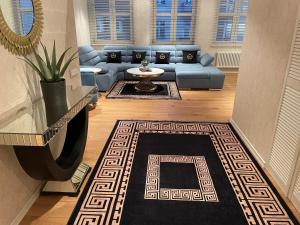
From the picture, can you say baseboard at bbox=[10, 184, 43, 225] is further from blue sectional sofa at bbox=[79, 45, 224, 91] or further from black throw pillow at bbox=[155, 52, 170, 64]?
black throw pillow at bbox=[155, 52, 170, 64]

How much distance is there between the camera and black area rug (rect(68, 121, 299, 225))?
1.92 meters

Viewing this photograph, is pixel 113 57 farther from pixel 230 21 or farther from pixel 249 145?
pixel 249 145

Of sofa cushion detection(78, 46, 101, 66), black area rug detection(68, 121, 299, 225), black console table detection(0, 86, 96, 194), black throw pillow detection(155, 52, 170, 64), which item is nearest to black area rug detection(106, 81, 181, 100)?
black throw pillow detection(155, 52, 170, 64)

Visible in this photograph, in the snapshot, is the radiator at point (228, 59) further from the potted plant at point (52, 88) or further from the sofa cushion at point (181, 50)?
the potted plant at point (52, 88)

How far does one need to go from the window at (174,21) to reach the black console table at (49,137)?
4944mm

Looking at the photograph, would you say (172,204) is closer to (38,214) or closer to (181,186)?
(181,186)

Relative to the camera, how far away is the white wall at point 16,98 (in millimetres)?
1628

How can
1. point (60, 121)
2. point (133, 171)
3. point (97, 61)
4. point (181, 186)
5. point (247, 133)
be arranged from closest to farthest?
1. point (60, 121)
2. point (181, 186)
3. point (133, 171)
4. point (247, 133)
5. point (97, 61)

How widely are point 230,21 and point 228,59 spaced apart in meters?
1.05

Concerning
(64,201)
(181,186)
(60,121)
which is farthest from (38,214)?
(181,186)

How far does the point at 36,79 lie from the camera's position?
6.61 feet

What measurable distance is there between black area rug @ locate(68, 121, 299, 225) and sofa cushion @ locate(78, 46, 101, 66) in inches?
108

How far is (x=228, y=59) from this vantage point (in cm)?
675

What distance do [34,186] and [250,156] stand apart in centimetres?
235
